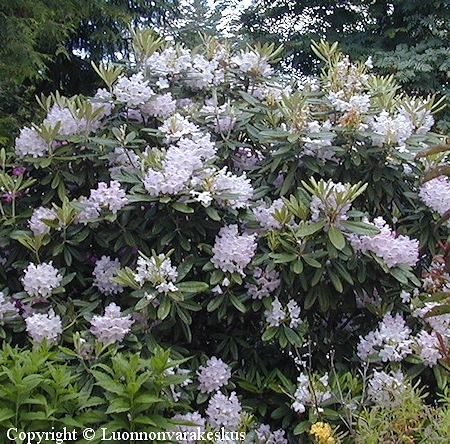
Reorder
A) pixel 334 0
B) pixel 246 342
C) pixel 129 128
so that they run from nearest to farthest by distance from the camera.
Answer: pixel 246 342 → pixel 129 128 → pixel 334 0

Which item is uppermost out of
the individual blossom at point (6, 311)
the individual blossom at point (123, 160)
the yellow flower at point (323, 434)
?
the individual blossom at point (123, 160)

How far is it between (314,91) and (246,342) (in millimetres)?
1235

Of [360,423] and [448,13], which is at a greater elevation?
[448,13]

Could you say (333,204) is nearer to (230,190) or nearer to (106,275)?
(230,190)

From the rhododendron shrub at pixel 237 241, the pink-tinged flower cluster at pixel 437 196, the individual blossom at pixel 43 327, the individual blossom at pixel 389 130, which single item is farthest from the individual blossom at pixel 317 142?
the individual blossom at pixel 43 327

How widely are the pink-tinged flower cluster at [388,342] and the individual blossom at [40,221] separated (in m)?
1.37

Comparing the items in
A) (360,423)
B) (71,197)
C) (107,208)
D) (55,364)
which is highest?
(71,197)

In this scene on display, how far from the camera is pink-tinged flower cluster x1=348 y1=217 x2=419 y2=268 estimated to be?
2.24 m

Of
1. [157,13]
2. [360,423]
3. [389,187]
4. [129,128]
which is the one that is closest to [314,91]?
[389,187]

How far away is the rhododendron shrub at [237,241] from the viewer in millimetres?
2186

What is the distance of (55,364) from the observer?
82.1 inches

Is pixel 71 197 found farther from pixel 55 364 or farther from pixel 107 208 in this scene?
pixel 55 364

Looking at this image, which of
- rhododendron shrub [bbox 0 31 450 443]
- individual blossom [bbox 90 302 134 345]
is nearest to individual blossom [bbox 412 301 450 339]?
rhododendron shrub [bbox 0 31 450 443]

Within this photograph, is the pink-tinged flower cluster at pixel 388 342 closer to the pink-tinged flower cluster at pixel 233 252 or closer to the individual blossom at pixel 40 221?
the pink-tinged flower cluster at pixel 233 252
